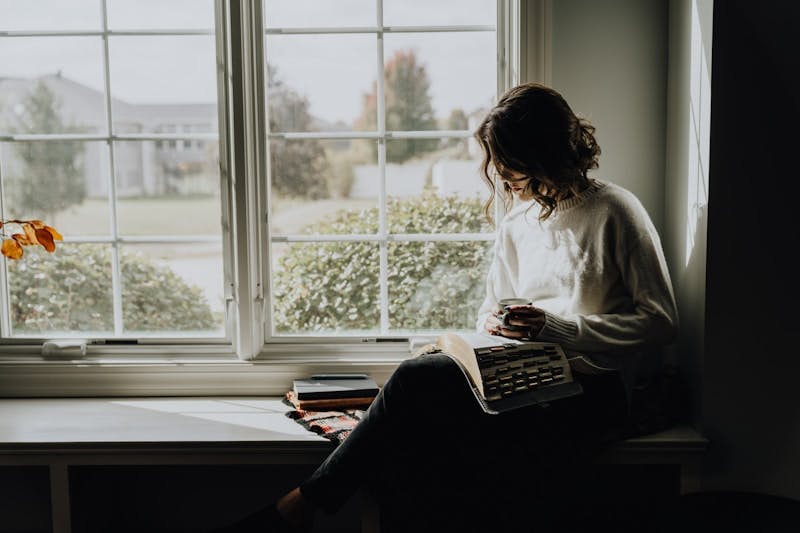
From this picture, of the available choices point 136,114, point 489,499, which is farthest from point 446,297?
point 136,114

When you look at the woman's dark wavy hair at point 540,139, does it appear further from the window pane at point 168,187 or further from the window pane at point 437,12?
the window pane at point 168,187

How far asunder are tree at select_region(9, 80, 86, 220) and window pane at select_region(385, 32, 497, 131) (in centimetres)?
107

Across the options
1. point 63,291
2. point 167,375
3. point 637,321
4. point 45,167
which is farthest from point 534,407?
point 45,167

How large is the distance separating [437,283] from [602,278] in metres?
0.63

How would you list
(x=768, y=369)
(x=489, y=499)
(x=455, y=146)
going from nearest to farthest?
(x=489, y=499), (x=768, y=369), (x=455, y=146)

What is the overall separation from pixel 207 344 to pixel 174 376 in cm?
15

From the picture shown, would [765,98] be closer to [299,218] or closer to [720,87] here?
[720,87]

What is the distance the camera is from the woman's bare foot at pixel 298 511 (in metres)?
1.97

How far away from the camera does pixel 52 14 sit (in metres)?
2.55

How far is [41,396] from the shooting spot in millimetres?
2586

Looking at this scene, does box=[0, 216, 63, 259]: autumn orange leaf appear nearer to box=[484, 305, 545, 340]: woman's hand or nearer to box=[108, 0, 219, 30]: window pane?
box=[108, 0, 219, 30]: window pane

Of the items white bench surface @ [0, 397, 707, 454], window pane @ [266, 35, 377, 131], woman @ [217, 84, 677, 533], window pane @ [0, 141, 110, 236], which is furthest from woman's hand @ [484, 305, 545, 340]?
window pane @ [0, 141, 110, 236]

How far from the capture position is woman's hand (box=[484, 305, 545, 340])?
81.3 inches

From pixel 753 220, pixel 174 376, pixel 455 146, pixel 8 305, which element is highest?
pixel 455 146
